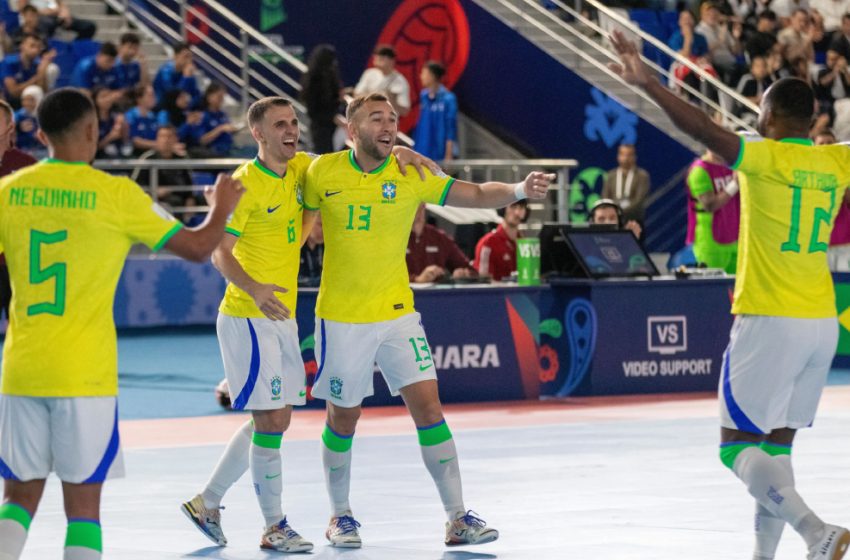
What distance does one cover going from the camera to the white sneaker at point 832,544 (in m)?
6.75

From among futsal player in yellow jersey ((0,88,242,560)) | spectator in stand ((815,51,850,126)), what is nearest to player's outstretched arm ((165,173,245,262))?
futsal player in yellow jersey ((0,88,242,560))

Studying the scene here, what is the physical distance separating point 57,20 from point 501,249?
9029 mm

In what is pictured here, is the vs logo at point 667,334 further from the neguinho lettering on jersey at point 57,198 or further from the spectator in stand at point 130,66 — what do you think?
the neguinho lettering on jersey at point 57,198

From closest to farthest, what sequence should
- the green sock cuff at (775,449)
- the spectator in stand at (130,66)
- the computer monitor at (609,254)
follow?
1. the green sock cuff at (775,449)
2. the computer monitor at (609,254)
3. the spectator in stand at (130,66)

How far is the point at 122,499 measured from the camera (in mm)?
9781

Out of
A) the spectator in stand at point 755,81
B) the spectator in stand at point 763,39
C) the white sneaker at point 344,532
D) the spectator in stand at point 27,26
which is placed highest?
the spectator in stand at point 763,39

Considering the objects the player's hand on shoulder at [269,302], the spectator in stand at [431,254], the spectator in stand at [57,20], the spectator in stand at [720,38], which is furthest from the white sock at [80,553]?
the spectator in stand at [720,38]

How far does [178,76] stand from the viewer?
69.3 ft

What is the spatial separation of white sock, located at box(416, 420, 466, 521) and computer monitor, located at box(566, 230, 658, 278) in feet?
22.3

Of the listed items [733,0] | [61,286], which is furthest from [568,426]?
[733,0]

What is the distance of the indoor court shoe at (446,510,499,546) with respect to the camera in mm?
8172

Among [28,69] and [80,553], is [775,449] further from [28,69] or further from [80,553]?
[28,69]

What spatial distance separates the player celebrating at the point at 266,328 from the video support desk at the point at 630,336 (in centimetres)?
690

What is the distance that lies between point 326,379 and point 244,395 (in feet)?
1.56
